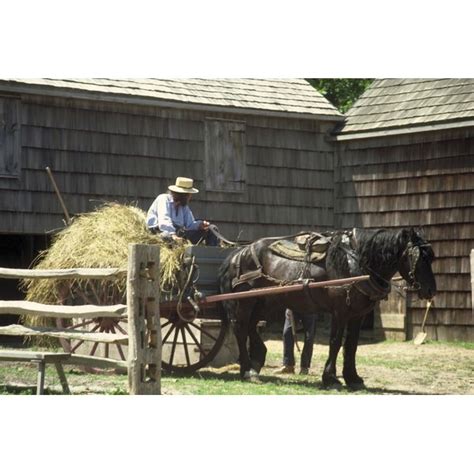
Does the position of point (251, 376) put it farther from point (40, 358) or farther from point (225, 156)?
point (225, 156)

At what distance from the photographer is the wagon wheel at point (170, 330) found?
13.6m

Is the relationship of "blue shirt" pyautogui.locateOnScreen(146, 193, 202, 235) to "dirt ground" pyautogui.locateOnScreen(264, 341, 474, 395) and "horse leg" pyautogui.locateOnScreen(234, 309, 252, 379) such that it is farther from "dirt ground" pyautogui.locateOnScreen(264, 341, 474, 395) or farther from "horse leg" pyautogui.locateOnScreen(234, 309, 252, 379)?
"dirt ground" pyautogui.locateOnScreen(264, 341, 474, 395)

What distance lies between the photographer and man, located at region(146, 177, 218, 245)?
13.8m

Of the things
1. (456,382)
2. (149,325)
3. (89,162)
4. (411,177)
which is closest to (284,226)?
(411,177)

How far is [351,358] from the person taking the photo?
42.2 ft

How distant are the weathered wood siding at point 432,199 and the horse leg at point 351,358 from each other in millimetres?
7529

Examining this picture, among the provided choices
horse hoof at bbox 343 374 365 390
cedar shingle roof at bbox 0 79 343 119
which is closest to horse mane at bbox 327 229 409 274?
horse hoof at bbox 343 374 365 390

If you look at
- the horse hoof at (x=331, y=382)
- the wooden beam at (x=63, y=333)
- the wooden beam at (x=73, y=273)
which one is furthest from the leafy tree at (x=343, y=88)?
the wooden beam at (x=63, y=333)

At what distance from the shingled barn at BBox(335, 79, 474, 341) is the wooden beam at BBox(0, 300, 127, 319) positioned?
10.6 m

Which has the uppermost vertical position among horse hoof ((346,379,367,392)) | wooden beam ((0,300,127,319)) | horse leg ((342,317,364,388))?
wooden beam ((0,300,127,319))

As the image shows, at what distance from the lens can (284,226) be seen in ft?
72.1

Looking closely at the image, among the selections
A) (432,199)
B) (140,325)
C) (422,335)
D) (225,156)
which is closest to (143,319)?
(140,325)

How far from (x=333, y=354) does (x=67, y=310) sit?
3.25 meters

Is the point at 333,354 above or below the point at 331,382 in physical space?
above
